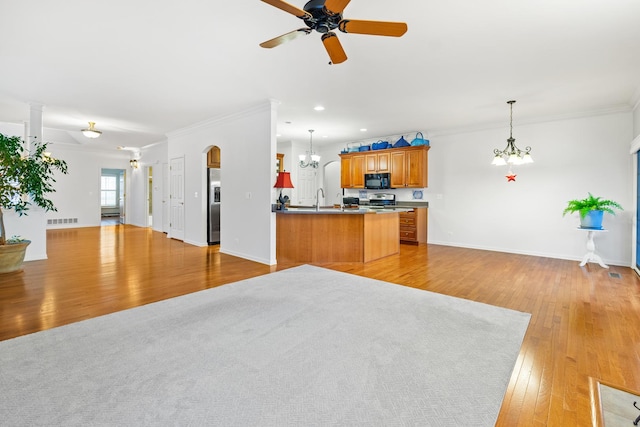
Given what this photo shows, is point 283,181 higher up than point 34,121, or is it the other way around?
point 34,121

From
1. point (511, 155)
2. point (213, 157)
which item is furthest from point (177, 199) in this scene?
point (511, 155)

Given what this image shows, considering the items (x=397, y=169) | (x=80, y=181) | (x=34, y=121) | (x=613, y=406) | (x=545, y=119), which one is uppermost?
(x=545, y=119)

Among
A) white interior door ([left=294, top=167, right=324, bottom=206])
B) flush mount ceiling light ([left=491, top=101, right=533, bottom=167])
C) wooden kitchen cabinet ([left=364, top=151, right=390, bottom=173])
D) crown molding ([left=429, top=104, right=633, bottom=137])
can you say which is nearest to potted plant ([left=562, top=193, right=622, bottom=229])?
flush mount ceiling light ([left=491, top=101, right=533, bottom=167])

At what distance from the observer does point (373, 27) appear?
7.23ft

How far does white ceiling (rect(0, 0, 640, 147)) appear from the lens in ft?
8.42

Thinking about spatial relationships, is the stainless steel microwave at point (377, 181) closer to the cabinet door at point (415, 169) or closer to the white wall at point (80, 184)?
the cabinet door at point (415, 169)

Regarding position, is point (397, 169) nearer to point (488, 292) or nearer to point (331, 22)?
point (488, 292)

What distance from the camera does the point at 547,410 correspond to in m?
1.67

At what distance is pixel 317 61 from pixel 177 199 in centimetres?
569

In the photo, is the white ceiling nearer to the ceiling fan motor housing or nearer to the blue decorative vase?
the ceiling fan motor housing

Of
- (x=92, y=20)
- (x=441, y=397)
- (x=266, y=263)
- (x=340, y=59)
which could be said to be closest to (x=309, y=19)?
(x=340, y=59)

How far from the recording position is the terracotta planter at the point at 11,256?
430 cm

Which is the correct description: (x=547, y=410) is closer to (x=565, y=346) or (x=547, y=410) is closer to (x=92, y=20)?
(x=565, y=346)

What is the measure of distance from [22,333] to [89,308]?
580mm
